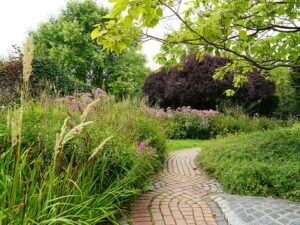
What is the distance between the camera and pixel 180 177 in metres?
5.95

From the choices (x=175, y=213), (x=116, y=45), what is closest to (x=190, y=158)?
(x=175, y=213)

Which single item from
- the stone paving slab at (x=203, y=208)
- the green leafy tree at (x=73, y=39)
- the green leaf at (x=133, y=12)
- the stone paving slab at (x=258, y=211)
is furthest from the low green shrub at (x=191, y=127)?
Answer: the green leafy tree at (x=73, y=39)

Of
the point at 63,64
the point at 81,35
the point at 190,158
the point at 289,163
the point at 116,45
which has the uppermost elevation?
the point at 81,35

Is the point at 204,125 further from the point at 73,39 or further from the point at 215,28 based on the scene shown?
the point at 73,39

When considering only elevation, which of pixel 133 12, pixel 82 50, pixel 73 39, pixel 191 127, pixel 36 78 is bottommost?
pixel 191 127

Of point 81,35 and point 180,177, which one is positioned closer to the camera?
point 180,177

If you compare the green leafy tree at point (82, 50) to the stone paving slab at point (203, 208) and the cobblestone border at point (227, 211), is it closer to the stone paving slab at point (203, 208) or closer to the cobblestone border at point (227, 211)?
the stone paving slab at point (203, 208)

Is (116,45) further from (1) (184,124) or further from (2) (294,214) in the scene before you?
(1) (184,124)

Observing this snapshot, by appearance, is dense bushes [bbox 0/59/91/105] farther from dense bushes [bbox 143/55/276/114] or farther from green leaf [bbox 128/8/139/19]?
dense bushes [bbox 143/55/276/114]

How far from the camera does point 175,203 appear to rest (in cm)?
422

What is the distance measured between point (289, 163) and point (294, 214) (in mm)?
1768

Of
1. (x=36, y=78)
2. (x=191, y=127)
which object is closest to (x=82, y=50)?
(x=36, y=78)

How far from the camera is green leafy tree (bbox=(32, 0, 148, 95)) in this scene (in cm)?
2575

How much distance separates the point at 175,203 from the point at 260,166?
5.39 ft
